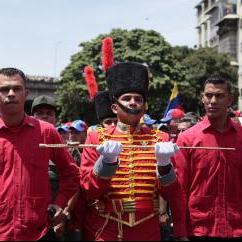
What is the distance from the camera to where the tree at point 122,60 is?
154 ft

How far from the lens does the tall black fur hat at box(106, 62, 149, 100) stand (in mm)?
4840

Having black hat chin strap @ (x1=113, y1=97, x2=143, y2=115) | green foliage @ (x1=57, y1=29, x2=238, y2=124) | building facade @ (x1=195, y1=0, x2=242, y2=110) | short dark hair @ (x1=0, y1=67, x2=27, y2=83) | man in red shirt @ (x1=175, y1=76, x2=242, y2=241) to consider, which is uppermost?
building facade @ (x1=195, y1=0, x2=242, y2=110)

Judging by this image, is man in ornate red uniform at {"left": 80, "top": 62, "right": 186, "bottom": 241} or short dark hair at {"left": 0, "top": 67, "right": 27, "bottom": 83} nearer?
man in ornate red uniform at {"left": 80, "top": 62, "right": 186, "bottom": 241}

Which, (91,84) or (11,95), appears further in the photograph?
(91,84)

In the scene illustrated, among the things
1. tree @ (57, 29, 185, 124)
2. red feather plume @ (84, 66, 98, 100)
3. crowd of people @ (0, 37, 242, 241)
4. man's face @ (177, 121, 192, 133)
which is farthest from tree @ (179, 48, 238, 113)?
crowd of people @ (0, 37, 242, 241)

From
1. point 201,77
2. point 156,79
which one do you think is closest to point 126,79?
point 156,79

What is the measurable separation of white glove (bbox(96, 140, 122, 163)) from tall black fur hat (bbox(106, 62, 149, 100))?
63 cm

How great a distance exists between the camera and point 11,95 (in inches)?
183

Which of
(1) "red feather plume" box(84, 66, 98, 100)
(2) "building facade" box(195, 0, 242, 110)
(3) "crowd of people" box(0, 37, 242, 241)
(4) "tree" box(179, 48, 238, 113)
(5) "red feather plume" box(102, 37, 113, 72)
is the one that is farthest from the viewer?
(2) "building facade" box(195, 0, 242, 110)

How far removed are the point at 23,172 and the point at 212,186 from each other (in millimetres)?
1612

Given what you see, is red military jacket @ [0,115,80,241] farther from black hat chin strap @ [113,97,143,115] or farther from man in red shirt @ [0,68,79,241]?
black hat chin strap @ [113,97,143,115]

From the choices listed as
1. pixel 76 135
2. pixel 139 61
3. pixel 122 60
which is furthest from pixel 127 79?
pixel 139 61

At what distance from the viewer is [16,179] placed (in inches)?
181

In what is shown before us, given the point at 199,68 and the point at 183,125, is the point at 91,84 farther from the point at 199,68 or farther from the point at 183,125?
the point at 199,68
